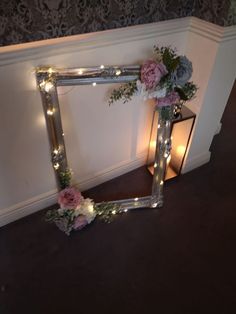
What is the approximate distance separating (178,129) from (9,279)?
1.61m

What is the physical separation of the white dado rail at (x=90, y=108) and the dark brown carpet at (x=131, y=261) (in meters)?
0.26

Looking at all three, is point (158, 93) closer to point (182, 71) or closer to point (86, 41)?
point (182, 71)

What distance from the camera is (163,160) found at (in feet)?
6.74

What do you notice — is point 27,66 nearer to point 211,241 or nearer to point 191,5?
point 191,5

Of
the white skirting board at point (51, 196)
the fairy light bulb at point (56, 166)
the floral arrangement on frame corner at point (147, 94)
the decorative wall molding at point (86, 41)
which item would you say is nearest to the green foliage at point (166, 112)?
the floral arrangement on frame corner at point (147, 94)

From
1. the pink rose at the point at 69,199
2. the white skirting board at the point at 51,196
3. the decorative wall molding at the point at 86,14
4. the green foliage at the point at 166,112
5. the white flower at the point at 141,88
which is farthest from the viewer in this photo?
the white skirting board at the point at 51,196

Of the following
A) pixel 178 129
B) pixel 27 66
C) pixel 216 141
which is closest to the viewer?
pixel 27 66

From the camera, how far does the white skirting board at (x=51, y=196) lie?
201 centimetres

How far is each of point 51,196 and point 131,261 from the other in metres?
0.79

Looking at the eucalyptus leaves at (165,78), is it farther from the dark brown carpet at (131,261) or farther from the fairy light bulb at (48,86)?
the dark brown carpet at (131,261)

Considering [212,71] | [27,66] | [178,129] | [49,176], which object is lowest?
[49,176]

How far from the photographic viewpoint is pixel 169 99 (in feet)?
5.41

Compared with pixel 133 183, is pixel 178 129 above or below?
above

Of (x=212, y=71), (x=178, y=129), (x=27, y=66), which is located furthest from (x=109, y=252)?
(x=212, y=71)
